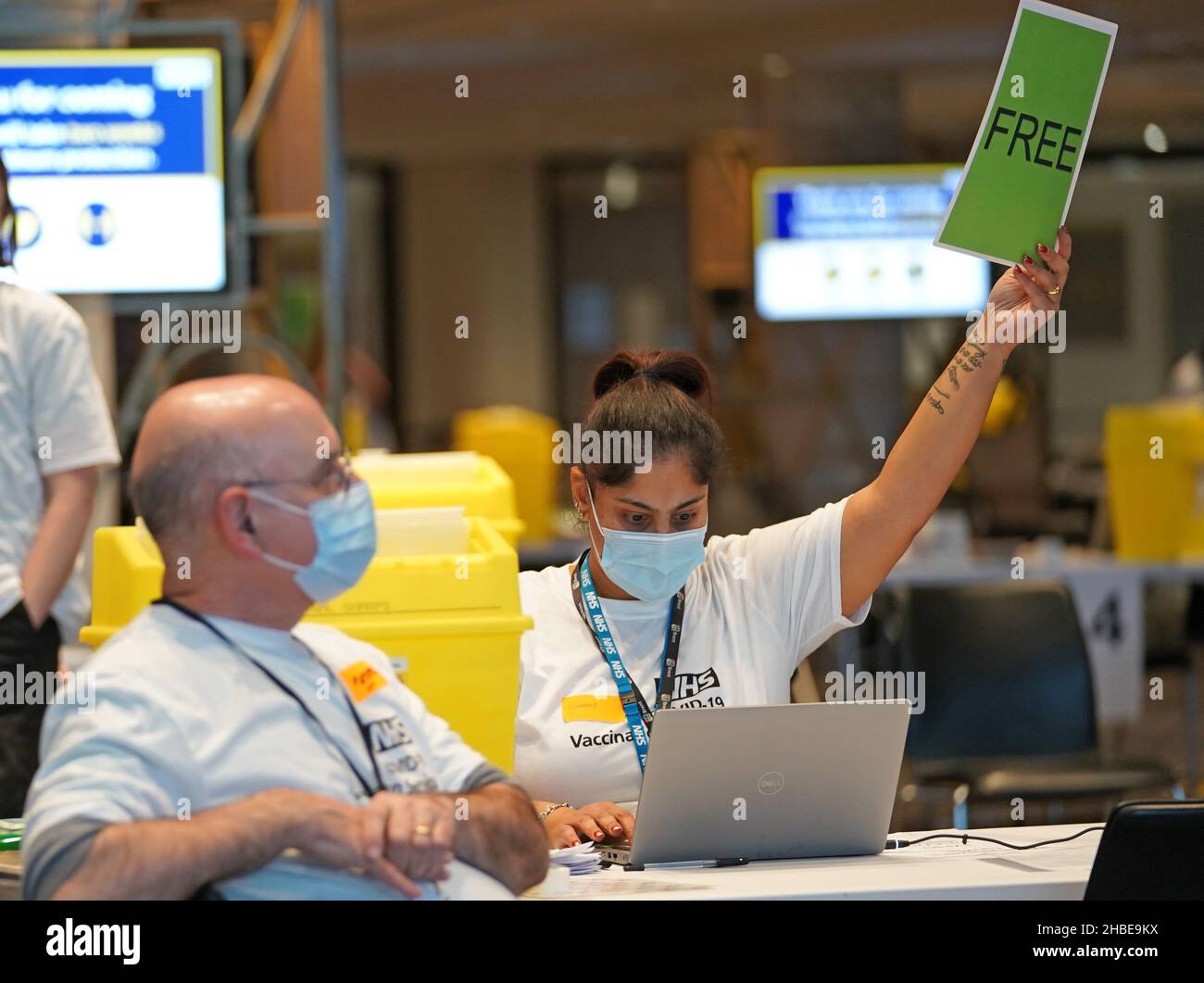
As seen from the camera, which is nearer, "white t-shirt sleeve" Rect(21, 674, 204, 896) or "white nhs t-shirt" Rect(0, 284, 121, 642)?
"white t-shirt sleeve" Rect(21, 674, 204, 896)

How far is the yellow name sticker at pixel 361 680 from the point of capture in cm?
174

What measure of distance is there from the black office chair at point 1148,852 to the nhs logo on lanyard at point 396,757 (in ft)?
2.67

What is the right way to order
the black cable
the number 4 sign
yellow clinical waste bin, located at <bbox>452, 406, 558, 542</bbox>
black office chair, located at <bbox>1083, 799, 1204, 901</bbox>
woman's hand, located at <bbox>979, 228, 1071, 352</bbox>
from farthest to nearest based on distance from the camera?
1. yellow clinical waste bin, located at <bbox>452, 406, 558, 542</bbox>
2. the number 4 sign
3. woman's hand, located at <bbox>979, 228, 1071, 352</bbox>
4. the black cable
5. black office chair, located at <bbox>1083, 799, 1204, 901</bbox>

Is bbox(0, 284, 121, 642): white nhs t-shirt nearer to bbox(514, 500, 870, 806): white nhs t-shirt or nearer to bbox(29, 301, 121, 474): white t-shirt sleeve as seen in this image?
bbox(29, 301, 121, 474): white t-shirt sleeve

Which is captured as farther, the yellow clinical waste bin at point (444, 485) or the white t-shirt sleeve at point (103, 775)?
the yellow clinical waste bin at point (444, 485)

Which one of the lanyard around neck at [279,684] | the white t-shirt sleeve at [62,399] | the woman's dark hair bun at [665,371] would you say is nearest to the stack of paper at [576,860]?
the lanyard around neck at [279,684]

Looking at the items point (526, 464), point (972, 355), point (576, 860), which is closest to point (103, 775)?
point (576, 860)

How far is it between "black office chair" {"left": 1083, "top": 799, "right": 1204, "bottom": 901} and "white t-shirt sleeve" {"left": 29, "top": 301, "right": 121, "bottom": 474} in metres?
2.00

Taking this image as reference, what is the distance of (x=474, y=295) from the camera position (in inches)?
579

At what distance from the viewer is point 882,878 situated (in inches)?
73.7

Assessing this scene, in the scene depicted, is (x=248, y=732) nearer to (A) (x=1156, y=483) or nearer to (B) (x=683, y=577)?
(B) (x=683, y=577)

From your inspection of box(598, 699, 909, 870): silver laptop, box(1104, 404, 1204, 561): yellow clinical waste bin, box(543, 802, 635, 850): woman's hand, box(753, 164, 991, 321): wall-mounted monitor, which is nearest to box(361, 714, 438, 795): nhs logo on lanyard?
box(598, 699, 909, 870): silver laptop

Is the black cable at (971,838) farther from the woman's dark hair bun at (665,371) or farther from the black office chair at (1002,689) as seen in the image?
the black office chair at (1002,689)

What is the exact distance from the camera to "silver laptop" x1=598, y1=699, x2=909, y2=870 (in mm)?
1895
